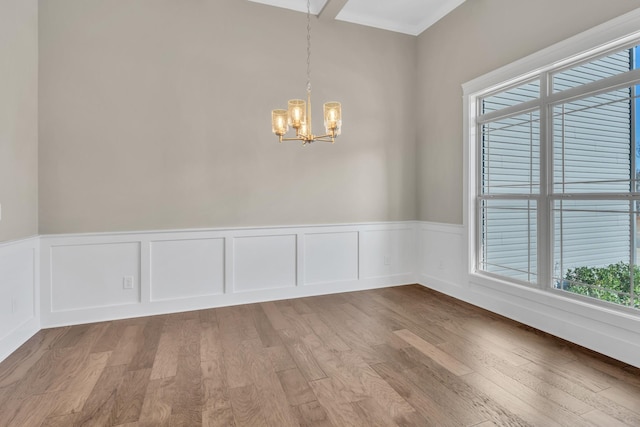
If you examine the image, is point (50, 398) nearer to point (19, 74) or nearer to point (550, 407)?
point (19, 74)

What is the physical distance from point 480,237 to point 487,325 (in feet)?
3.37

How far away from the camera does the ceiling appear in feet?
12.9

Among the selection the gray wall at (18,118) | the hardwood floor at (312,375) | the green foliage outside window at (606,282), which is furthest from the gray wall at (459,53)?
the gray wall at (18,118)

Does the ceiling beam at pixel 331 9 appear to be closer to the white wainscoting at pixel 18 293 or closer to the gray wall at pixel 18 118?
the gray wall at pixel 18 118

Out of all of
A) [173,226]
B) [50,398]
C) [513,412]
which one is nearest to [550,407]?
[513,412]

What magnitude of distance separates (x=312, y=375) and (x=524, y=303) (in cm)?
221

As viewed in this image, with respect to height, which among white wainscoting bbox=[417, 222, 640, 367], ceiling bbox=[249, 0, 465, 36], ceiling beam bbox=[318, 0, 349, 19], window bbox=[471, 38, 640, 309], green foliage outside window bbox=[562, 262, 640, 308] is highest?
ceiling bbox=[249, 0, 465, 36]

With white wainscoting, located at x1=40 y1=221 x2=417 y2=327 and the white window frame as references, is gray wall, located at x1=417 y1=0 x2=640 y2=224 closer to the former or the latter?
the white window frame

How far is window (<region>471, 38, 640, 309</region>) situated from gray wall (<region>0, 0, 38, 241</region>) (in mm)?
4368

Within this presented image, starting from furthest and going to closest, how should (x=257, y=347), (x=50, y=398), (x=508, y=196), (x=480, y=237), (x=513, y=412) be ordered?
1. (x=480, y=237)
2. (x=508, y=196)
3. (x=257, y=347)
4. (x=50, y=398)
5. (x=513, y=412)

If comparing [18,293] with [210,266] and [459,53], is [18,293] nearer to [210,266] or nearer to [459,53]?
[210,266]

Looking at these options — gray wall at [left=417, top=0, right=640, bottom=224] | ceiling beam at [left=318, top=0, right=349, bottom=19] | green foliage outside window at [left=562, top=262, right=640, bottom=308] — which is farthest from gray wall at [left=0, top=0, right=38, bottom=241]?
green foliage outside window at [left=562, top=262, right=640, bottom=308]

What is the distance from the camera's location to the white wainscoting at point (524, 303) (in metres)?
2.45

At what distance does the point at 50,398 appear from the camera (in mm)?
2025
